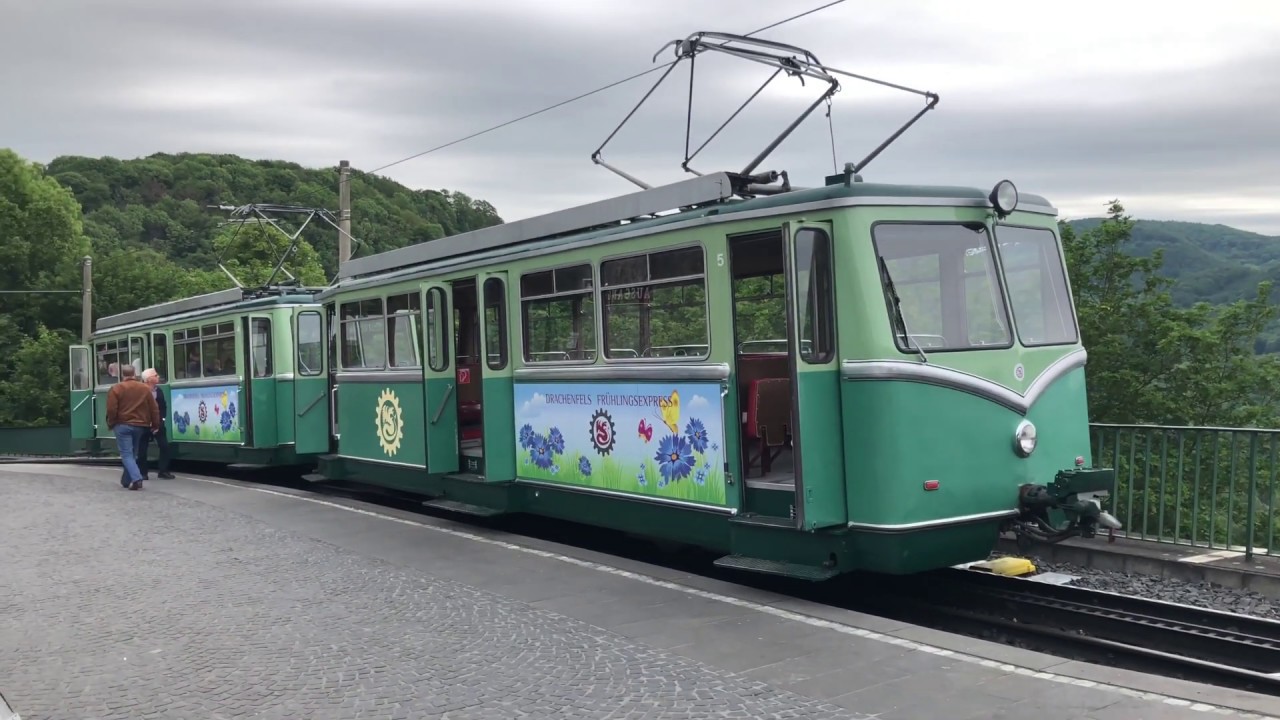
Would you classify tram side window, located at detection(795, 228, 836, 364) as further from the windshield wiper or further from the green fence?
the green fence

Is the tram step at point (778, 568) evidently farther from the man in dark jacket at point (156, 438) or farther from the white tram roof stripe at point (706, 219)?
the man in dark jacket at point (156, 438)

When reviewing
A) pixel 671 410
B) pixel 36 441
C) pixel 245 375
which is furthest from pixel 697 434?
pixel 36 441

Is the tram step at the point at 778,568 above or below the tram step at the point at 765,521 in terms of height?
below

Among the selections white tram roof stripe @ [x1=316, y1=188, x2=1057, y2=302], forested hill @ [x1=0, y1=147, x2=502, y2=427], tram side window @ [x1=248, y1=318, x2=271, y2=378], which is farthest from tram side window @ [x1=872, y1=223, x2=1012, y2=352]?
forested hill @ [x1=0, y1=147, x2=502, y2=427]

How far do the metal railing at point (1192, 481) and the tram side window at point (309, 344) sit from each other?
1055 cm

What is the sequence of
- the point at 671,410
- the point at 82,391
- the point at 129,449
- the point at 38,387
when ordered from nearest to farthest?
1. the point at 671,410
2. the point at 129,449
3. the point at 82,391
4. the point at 38,387

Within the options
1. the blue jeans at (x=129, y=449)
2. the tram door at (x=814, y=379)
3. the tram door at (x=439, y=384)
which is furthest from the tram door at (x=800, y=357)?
the blue jeans at (x=129, y=449)

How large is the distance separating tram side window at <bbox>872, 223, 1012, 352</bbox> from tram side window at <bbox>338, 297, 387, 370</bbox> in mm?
6875

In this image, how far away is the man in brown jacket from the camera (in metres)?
15.1

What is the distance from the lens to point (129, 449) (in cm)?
1516

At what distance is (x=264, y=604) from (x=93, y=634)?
1080 mm

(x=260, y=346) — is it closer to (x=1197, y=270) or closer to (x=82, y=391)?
(x=82, y=391)

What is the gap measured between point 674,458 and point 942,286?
2.33 m

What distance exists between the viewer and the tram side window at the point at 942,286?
705 cm
